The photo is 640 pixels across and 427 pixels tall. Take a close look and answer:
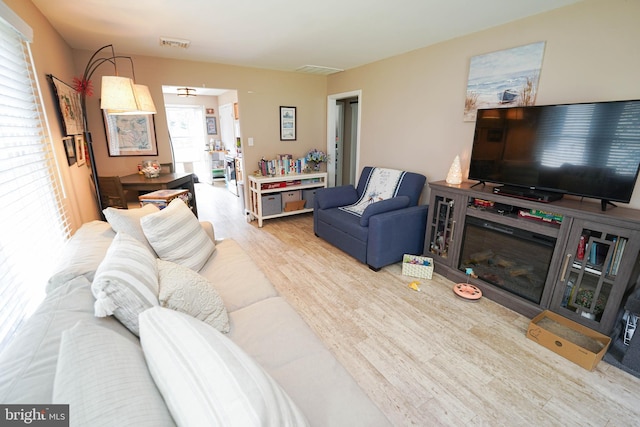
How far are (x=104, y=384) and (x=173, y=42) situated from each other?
131 inches

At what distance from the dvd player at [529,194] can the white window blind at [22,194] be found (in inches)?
119

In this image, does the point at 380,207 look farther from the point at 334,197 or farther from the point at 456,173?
the point at 334,197

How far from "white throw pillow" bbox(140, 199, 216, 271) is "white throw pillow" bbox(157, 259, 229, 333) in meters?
0.35

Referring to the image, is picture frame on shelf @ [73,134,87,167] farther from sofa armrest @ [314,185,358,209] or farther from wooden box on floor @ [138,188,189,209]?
sofa armrest @ [314,185,358,209]

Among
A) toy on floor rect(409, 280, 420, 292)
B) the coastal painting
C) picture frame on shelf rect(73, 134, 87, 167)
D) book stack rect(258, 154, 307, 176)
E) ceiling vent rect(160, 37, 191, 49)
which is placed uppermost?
ceiling vent rect(160, 37, 191, 49)

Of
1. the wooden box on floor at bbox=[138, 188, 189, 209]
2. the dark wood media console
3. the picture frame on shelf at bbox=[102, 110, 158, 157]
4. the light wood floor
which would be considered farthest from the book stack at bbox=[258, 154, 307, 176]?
the dark wood media console

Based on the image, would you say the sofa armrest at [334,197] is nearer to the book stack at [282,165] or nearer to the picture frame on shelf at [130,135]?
the book stack at [282,165]

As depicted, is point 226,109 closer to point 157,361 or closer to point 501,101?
point 501,101

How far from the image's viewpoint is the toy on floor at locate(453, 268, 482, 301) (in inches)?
93.4

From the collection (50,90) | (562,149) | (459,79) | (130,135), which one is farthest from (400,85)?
(130,135)

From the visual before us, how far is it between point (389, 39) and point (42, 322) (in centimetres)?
330

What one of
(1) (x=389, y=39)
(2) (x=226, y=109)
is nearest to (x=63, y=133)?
(1) (x=389, y=39)

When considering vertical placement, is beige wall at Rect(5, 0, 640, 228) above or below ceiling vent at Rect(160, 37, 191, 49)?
below

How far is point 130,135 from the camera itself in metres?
3.54
